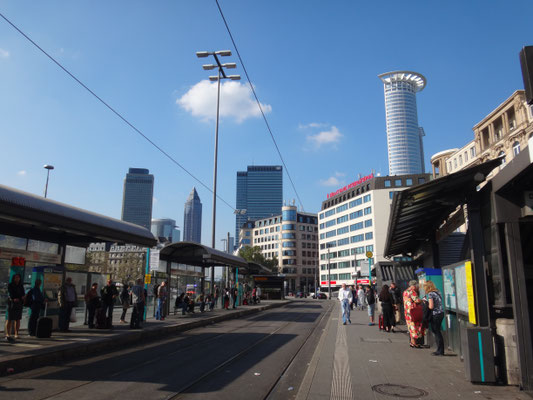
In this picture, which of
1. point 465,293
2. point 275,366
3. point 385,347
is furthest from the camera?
point 385,347

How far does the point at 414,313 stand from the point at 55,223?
1002cm

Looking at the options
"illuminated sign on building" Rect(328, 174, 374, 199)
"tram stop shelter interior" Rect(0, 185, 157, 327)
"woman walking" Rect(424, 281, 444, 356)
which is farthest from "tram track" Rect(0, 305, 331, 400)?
"illuminated sign on building" Rect(328, 174, 374, 199)

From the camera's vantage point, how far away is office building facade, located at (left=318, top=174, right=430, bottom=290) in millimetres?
89438

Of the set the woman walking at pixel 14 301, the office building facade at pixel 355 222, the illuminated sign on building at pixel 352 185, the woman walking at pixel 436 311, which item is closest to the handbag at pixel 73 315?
the woman walking at pixel 14 301

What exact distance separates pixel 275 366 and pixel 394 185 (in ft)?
286

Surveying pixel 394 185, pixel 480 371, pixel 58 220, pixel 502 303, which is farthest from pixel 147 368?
pixel 394 185

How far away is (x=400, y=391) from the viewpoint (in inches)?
250

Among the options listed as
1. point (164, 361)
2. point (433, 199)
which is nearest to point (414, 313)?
point (433, 199)

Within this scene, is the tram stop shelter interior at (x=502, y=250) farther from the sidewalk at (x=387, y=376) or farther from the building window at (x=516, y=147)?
the building window at (x=516, y=147)

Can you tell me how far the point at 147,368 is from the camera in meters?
8.25

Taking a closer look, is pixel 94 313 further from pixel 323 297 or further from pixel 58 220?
pixel 323 297

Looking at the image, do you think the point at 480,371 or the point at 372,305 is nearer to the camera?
the point at 480,371

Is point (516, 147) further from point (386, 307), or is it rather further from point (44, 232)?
point (44, 232)

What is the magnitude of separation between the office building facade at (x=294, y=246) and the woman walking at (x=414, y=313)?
112 meters
